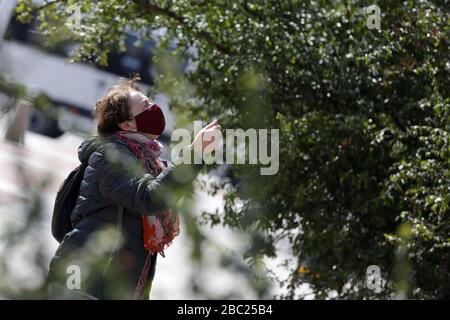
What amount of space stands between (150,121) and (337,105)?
93.1 inches

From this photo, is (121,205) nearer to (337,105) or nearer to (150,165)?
(150,165)

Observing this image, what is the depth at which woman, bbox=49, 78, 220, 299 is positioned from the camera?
1209 millimetres

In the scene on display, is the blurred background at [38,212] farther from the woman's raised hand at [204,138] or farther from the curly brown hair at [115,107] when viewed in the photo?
the curly brown hair at [115,107]

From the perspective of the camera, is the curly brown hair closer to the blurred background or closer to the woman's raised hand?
the woman's raised hand

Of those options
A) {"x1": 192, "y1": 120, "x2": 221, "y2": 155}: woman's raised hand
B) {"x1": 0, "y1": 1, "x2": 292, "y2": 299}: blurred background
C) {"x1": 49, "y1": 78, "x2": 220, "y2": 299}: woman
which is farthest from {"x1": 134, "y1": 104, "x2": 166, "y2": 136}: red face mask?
{"x1": 0, "y1": 1, "x2": 292, "y2": 299}: blurred background

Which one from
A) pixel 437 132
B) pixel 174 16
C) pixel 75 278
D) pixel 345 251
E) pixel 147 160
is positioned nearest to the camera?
pixel 75 278

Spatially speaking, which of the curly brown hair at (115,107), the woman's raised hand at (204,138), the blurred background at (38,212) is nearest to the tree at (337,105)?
the curly brown hair at (115,107)

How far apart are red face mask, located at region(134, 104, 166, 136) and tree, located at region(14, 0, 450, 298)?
4.91 feet

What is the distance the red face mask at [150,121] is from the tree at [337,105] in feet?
4.91

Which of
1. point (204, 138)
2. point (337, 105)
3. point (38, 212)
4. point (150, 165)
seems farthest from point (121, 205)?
point (337, 105)

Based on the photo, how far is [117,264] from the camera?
1248 mm

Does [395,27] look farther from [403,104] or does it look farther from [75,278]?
[75,278]
